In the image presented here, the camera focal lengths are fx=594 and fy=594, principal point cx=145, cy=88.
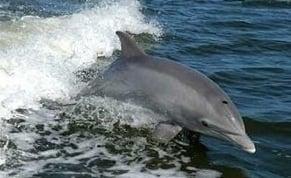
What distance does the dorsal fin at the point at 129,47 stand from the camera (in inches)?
350

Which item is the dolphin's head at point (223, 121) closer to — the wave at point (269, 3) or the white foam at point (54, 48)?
the white foam at point (54, 48)

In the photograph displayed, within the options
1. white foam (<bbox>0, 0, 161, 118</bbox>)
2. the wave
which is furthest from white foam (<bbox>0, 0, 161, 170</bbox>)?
the wave

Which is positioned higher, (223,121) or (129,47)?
(129,47)

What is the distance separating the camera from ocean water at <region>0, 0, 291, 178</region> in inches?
310

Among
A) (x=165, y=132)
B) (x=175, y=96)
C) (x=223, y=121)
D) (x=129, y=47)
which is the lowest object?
(x=165, y=132)

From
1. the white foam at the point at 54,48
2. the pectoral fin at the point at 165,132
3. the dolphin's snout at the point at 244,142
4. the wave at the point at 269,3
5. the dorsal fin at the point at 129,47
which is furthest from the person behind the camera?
the wave at the point at 269,3

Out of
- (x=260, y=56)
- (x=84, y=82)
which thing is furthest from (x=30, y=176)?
(x=260, y=56)

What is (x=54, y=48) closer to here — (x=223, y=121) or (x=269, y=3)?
(x=223, y=121)

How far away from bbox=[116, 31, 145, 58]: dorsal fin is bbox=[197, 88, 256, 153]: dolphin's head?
144cm

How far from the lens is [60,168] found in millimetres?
7527

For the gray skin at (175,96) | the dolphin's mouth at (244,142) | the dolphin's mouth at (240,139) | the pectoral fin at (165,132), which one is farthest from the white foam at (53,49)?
the dolphin's mouth at (244,142)

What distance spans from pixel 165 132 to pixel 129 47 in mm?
1554

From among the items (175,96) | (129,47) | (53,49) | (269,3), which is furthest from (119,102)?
(269,3)

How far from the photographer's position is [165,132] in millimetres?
8172
